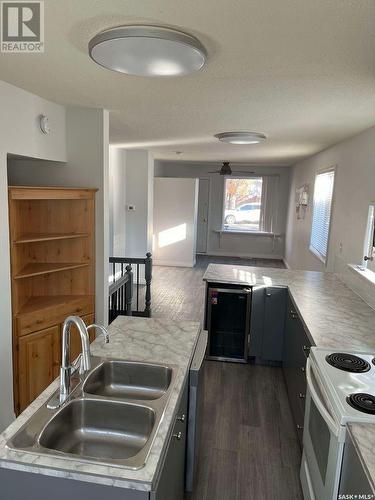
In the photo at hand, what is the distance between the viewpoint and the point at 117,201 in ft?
21.3

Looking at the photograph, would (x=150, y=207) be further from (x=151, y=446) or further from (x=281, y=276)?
(x=151, y=446)

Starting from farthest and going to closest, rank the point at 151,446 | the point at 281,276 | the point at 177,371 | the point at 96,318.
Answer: the point at 281,276, the point at 96,318, the point at 177,371, the point at 151,446

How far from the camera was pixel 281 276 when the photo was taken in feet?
13.2

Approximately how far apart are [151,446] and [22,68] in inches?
84.5

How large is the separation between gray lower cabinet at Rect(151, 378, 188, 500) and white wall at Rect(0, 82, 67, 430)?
1.49m

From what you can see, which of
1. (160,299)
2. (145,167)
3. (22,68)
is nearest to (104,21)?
(22,68)

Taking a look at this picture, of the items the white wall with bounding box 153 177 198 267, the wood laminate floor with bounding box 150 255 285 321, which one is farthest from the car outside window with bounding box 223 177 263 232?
the white wall with bounding box 153 177 198 267

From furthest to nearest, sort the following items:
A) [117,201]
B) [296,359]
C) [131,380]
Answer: [117,201]
[296,359]
[131,380]

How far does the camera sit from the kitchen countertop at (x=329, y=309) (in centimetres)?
143

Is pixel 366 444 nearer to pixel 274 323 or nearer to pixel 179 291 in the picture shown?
pixel 274 323

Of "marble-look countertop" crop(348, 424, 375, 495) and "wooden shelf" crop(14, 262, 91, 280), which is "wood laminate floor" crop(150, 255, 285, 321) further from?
"marble-look countertop" crop(348, 424, 375, 495)

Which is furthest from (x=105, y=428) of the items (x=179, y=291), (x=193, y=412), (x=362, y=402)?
(x=179, y=291)

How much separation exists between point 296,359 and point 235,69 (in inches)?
80.6

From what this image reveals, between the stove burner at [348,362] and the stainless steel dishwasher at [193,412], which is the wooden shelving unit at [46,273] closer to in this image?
the stainless steel dishwasher at [193,412]
